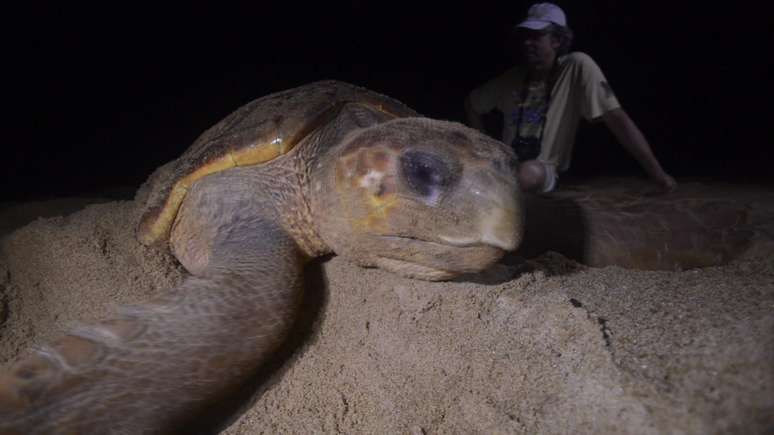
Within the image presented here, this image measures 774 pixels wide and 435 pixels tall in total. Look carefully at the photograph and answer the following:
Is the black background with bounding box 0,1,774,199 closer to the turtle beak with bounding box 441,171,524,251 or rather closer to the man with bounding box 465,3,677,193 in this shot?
the man with bounding box 465,3,677,193

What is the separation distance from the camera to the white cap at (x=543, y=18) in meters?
3.34

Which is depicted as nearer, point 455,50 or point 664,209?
point 664,209

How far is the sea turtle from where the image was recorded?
1.02m

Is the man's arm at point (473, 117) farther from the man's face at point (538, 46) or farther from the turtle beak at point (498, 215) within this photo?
the turtle beak at point (498, 215)

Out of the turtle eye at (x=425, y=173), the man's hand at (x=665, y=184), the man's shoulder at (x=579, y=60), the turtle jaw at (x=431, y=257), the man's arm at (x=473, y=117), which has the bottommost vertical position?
the man's hand at (x=665, y=184)

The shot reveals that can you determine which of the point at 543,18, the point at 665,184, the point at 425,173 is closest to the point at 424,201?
the point at 425,173

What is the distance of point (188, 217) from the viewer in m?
1.85

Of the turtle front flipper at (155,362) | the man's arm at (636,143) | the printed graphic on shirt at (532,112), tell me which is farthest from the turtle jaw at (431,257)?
the printed graphic on shirt at (532,112)

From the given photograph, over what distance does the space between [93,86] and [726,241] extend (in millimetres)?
15416

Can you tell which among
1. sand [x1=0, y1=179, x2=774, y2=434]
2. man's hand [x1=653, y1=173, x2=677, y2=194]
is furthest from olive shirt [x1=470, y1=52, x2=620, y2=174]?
sand [x1=0, y1=179, x2=774, y2=434]

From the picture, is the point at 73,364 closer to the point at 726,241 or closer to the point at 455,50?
the point at 726,241

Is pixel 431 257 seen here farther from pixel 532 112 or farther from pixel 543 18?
pixel 543 18

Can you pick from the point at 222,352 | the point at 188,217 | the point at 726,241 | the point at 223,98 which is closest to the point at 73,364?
the point at 222,352

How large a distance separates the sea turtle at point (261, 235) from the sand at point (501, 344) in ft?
0.43
